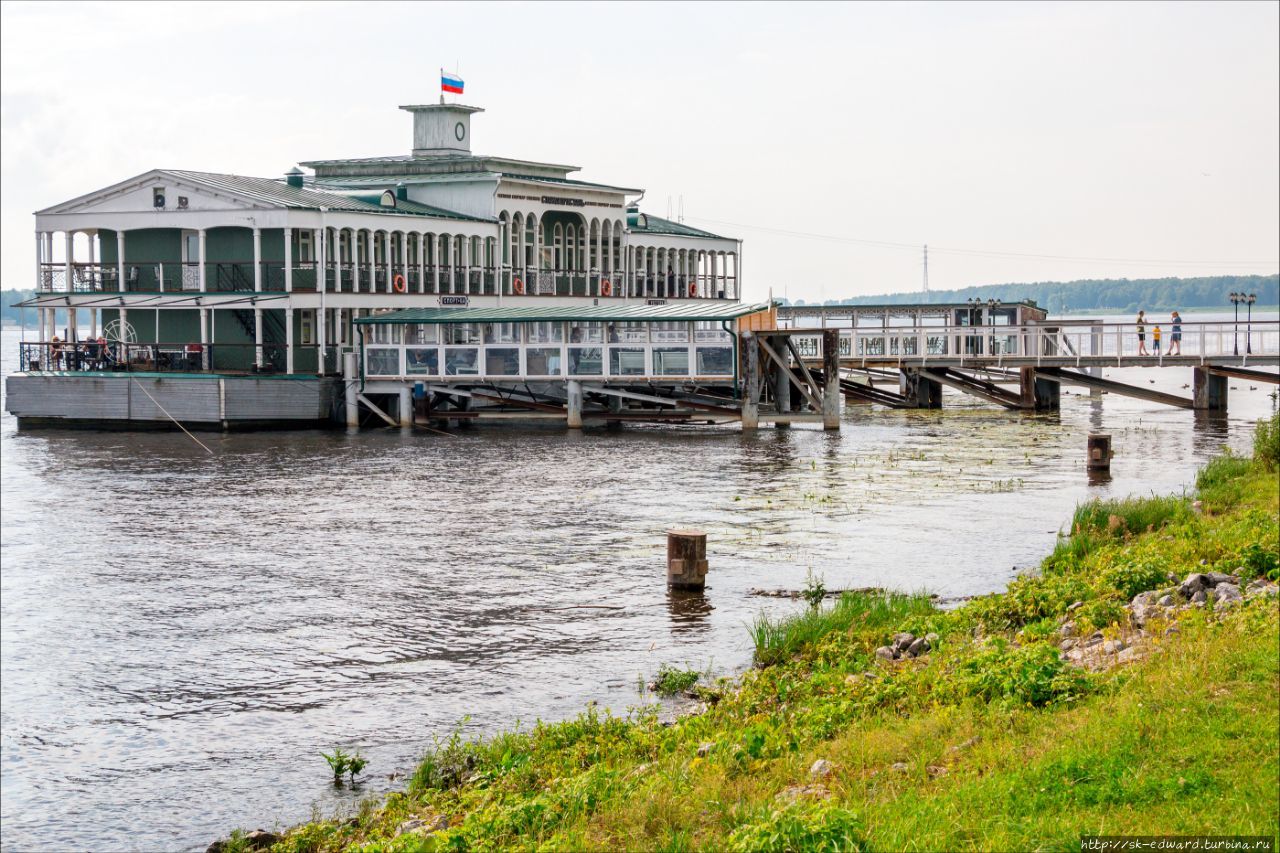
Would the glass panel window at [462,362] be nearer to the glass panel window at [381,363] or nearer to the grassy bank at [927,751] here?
the glass panel window at [381,363]

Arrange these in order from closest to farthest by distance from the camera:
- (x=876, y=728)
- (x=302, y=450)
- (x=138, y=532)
Result: 1. (x=876, y=728)
2. (x=138, y=532)
3. (x=302, y=450)

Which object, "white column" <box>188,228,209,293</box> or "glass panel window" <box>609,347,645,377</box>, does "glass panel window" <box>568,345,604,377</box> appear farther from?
"white column" <box>188,228,209,293</box>

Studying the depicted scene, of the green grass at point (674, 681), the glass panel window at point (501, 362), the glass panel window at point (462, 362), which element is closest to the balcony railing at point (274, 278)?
the glass panel window at point (462, 362)

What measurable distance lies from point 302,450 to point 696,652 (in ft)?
91.0

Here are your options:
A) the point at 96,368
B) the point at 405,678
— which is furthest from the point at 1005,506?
the point at 96,368

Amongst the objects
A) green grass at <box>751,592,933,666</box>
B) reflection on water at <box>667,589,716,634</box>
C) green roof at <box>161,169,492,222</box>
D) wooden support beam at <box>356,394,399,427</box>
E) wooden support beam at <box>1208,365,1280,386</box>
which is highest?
green roof at <box>161,169,492,222</box>

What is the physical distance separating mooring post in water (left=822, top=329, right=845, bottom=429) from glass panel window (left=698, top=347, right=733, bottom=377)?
3072 millimetres

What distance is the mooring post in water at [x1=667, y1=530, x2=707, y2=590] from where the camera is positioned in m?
20.5

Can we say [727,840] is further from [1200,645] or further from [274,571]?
[274,571]

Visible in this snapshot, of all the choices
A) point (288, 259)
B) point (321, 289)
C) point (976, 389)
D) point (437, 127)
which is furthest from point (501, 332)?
point (437, 127)

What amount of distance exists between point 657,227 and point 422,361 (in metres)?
28.6

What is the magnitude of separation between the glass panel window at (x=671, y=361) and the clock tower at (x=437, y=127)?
86.7 feet

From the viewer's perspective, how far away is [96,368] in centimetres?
5081

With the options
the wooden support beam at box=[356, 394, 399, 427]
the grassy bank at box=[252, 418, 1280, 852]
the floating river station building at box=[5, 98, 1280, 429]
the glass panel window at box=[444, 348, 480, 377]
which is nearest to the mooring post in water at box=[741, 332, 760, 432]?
the floating river station building at box=[5, 98, 1280, 429]
